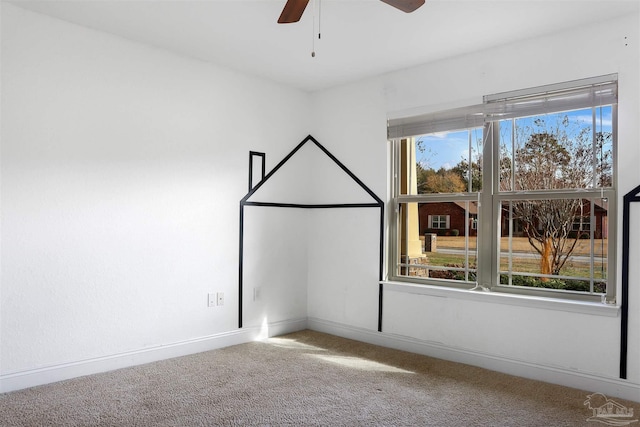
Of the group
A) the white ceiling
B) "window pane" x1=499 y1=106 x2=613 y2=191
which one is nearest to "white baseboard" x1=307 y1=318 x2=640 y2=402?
"window pane" x1=499 y1=106 x2=613 y2=191

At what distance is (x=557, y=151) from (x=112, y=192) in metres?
3.21

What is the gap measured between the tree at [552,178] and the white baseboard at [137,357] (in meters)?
2.37

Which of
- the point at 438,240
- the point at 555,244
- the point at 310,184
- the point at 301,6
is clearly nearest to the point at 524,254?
the point at 555,244

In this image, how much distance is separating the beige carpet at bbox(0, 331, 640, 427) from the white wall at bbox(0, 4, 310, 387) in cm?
37

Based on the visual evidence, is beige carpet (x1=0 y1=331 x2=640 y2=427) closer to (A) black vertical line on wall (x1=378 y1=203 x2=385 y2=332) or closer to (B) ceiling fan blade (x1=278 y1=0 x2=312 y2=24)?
(A) black vertical line on wall (x1=378 y1=203 x2=385 y2=332)

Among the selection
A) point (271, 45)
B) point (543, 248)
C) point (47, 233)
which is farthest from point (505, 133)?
point (47, 233)

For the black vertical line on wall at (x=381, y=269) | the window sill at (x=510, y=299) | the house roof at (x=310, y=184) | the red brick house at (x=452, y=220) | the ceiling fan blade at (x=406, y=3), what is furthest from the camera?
the house roof at (x=310, y=184)

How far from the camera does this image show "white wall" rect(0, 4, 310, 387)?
2.86 m

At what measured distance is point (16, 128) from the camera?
2834 millimetres

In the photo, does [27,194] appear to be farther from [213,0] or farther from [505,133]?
[505,133]

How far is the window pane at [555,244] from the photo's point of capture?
304 cm

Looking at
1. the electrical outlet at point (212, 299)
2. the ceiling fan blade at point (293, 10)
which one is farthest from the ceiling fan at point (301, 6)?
the electrical outlet at point (212, 299)

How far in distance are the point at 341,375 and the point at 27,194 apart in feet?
7.93

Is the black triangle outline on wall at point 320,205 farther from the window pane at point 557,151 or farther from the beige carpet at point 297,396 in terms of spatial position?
Answer: the window pane at point 557,151
